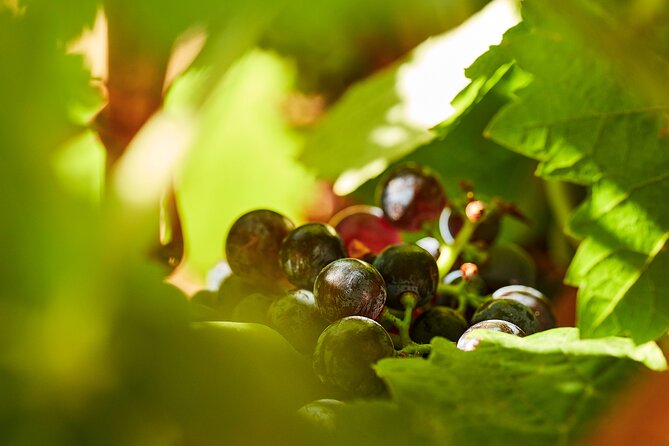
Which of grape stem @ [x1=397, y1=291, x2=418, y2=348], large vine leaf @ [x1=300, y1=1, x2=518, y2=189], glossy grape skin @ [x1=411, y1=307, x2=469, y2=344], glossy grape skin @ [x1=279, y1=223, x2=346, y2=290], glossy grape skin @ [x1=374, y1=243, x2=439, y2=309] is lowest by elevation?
glossy grape skin @ [x1=411, y1=307, x2=469, y2=344]

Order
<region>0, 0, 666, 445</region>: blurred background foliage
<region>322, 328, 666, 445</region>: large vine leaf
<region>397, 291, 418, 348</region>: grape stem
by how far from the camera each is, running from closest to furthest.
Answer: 1. <region>0, 0, 666, 445</region>: blurred background foliage
2. <region>322, 328, 666, 445</region>: large vine leaf
3. <region>397, 291, 418, 348</region>: grape stem

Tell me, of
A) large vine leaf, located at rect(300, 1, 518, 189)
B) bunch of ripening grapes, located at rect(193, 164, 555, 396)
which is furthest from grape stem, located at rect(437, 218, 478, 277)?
large vine leaf, located at rect(300, 1, 518, 189)

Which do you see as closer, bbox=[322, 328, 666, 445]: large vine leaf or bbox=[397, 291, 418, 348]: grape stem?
bbox=[322, 328, 666, 445]: large vine leaf

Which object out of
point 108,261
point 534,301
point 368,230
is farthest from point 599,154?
point 108,261

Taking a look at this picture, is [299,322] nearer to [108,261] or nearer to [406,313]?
[406,313]

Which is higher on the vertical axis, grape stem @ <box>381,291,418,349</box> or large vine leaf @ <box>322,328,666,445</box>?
grape stem @ <box>381,291,418,349</box>

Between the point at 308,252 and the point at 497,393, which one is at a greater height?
the point at 308,252

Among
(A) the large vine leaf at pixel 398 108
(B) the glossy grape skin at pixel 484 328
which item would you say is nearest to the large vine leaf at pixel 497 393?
(B) the glossy grape skin at pixel 484 328

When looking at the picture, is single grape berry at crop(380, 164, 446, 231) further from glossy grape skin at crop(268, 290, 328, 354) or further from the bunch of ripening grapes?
glossy grape skin at crop(268, 290, 328, 354)
